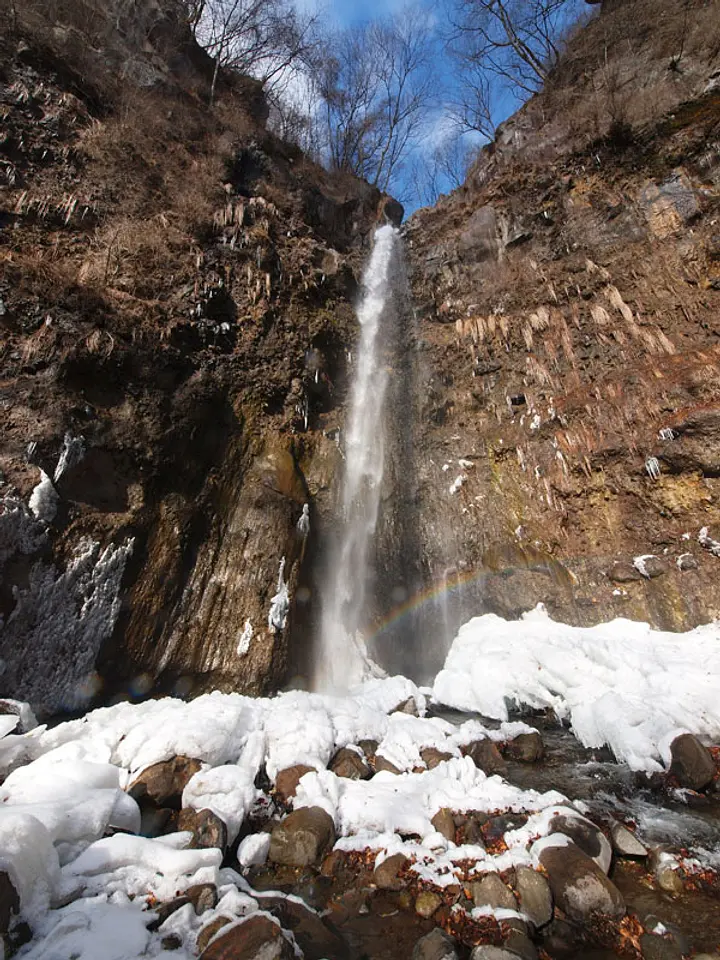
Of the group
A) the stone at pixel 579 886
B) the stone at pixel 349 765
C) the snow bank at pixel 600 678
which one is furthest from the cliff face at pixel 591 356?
the stone at pixel 579 886

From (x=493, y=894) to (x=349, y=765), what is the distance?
2664mm

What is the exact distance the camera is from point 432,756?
6.41 meters

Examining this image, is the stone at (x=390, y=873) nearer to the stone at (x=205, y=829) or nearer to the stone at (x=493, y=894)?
the stone at (x=493, y=894)

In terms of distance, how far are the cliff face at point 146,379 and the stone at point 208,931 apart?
16.3 ft

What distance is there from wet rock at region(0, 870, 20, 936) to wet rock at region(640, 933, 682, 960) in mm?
4284

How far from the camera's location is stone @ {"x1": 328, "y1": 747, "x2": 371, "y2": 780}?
5.93 meters

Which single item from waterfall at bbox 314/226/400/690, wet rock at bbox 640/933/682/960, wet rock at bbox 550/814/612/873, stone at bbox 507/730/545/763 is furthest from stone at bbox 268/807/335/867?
waterfall at bbox 314/226/400/690

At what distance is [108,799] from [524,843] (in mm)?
3905

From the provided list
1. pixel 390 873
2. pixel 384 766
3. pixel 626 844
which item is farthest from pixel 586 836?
pixel 384 766

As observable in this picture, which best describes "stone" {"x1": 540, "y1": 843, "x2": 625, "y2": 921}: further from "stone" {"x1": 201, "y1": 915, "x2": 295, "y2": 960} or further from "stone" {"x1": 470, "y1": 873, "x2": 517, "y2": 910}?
"stone" {"x1": 201, "y1": 915, "x2": 295, "y2": 960}

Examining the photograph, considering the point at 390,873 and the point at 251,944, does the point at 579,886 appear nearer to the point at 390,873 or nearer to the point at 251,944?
the point at 390,873

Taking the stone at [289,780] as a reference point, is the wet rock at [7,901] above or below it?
above

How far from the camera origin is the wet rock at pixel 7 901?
2795 mm

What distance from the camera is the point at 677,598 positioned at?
990 cm
